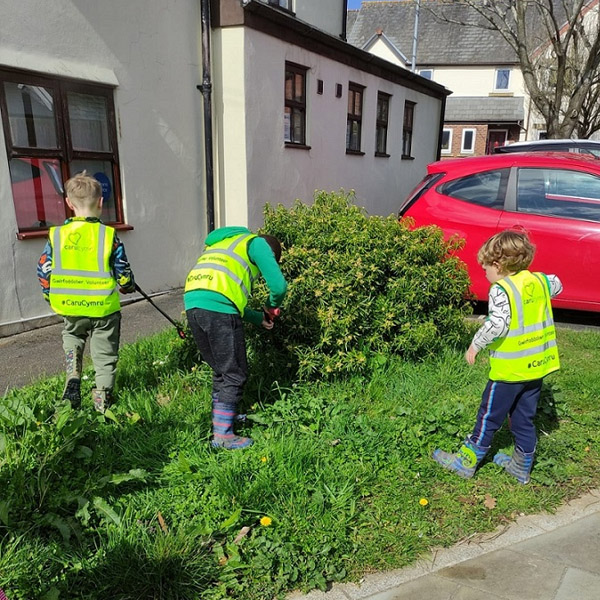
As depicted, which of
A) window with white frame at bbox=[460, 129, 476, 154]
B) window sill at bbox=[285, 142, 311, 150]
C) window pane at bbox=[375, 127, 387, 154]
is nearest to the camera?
window sill at bbox=[285, 142, 311, 150]

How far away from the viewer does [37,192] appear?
5.68 metres

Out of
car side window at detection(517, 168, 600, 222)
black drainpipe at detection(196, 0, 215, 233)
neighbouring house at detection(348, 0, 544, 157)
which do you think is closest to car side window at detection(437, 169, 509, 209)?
car side window at detection(517, 168, 600, 222)

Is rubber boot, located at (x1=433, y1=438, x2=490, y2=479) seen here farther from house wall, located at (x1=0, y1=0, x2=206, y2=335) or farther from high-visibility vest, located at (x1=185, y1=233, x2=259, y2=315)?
house wall, located at (x1=0, y1=0, x2=206, y2=335)

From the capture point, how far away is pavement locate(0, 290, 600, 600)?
88.8 inches

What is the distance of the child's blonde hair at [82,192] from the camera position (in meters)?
3.27

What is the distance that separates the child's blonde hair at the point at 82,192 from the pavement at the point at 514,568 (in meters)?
2.53

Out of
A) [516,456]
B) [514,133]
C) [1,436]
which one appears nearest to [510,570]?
[516,456]

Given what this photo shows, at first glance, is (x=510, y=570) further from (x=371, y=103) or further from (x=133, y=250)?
(x=371, y=103)

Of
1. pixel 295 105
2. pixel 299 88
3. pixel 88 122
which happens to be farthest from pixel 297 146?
pixel 88 122

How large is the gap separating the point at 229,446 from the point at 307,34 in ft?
26.8

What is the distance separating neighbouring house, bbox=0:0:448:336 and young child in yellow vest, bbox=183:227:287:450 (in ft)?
11.0

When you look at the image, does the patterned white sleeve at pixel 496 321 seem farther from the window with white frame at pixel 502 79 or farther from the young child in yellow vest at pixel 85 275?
the window with white frame at pixel 502 79

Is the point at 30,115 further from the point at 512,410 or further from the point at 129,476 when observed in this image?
the point at 512,410

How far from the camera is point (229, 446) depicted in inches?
122
